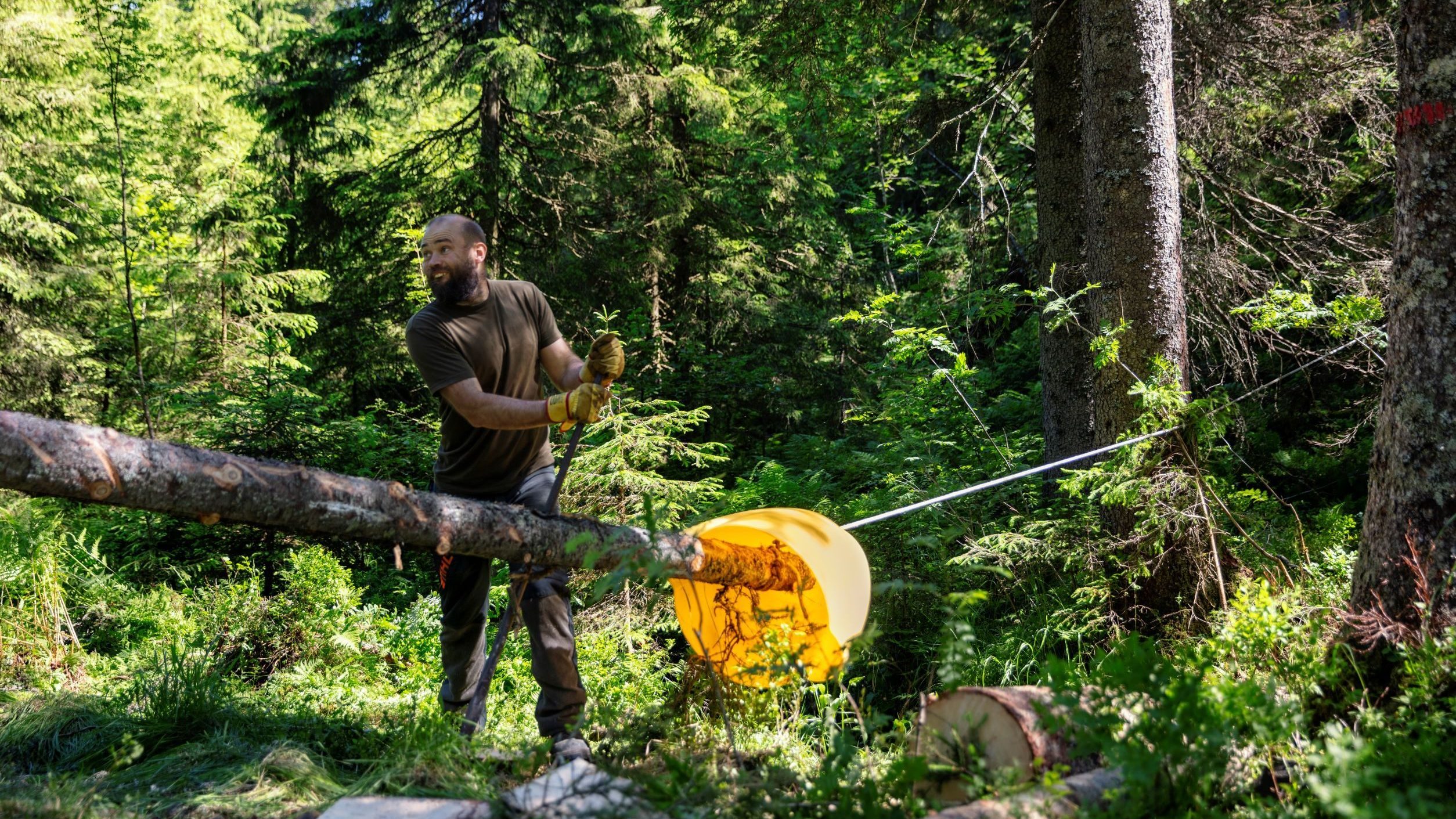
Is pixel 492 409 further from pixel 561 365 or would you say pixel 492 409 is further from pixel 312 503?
pixel 312 503

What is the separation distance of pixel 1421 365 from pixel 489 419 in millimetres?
3216

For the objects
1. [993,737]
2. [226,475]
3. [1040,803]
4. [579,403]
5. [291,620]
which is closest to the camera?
[1040,803]

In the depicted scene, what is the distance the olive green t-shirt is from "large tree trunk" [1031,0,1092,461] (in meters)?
3.22

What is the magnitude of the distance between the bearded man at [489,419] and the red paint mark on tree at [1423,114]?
279cm

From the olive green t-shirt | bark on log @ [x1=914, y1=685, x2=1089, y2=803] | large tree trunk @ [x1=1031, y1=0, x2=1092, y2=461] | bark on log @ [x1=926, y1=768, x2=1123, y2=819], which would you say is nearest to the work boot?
the olive green t-shirt

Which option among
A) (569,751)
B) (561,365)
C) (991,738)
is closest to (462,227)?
(561,365)

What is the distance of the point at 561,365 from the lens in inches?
159

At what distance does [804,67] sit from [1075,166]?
2149 mm

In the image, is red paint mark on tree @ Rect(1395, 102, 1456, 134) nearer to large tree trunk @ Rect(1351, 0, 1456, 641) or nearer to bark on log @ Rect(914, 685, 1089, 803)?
large tree trunk @ Rect(1351, 0, 1456, 641)

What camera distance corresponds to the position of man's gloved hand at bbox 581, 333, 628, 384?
3.40 m

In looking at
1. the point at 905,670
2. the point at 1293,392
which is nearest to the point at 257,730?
the point at 905,670

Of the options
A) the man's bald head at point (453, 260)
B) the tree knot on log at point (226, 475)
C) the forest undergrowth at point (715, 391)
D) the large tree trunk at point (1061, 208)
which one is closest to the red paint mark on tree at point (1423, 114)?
the forest undergrowth at point (715, 391)

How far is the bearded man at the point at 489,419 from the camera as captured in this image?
3574mm

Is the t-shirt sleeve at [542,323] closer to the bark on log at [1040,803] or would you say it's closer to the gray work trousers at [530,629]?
the gray work trousers at [530,629]
